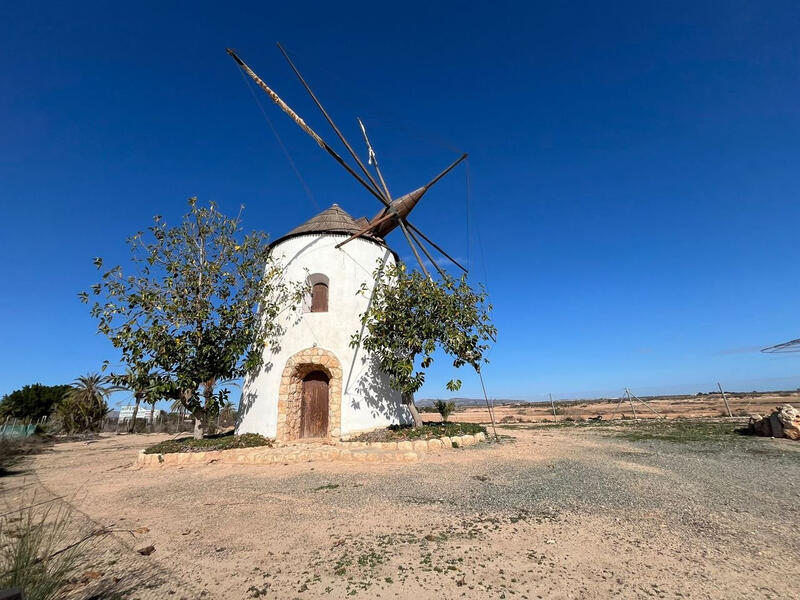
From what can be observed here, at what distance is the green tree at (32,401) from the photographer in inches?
1102

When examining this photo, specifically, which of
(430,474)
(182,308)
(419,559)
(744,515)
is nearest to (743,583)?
(744,515)

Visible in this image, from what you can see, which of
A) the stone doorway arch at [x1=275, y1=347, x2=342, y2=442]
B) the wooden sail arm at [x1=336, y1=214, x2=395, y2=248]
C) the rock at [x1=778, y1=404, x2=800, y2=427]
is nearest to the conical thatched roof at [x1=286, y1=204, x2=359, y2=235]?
the wooden sail arm at [x1=336, y1=214, x2=395, y2=248]

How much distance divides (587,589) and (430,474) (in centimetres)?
472

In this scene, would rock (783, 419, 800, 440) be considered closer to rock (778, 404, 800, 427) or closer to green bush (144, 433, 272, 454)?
rock (778, 404, 800, 427)

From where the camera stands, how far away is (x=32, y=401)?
94.4 ft

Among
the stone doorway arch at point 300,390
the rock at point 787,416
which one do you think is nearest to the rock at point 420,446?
the stone doorway arch at point 300,390

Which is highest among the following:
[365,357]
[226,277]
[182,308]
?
[226,277]

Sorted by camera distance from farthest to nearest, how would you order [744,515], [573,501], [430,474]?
1. [430,474]
2. [573,501]
3. [744,515]

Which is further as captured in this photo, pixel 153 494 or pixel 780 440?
pixel 780 440

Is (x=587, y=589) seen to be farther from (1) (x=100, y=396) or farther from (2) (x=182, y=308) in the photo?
(1) (x=100, y=396)

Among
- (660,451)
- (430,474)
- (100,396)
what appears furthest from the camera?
(100,396)

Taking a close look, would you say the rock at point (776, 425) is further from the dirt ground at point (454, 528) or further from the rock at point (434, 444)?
the rock at point (434, 444)

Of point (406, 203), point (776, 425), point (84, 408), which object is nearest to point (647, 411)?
point (776, 425)

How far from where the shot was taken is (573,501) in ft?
18.7
